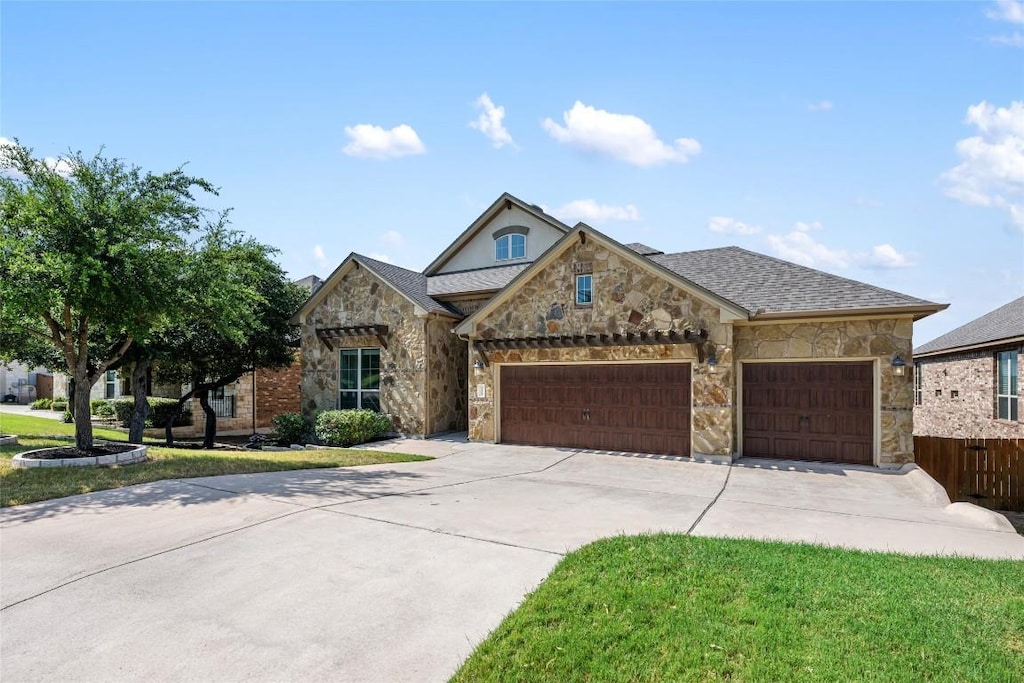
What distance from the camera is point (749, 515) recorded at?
24.7ft

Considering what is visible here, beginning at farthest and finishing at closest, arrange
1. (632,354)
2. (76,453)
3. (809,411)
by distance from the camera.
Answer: (632,354)
(809,411)
(76,453)

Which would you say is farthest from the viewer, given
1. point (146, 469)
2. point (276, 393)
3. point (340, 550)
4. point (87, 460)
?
point (276, 393)

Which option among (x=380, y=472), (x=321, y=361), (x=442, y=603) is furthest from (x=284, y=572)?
(x=321, y=361)

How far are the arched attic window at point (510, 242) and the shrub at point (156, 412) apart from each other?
46.2 ft

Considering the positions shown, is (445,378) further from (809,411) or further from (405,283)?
(809,411)

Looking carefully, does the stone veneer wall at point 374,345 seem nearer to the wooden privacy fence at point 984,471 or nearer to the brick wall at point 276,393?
the brick wall at point 276,393

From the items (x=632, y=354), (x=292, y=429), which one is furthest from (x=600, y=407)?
(x=292, y=429)

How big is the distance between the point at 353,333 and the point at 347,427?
330 centimetres

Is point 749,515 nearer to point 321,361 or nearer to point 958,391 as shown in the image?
point 321,361

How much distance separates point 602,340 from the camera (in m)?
13.5

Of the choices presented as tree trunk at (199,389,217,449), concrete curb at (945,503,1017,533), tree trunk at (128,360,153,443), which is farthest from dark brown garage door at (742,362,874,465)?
tree trunk at (128,360,153,443)

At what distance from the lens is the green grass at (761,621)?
354 cm

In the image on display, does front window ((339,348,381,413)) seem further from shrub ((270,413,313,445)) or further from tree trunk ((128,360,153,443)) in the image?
tree trunk ((128,360,153,443))

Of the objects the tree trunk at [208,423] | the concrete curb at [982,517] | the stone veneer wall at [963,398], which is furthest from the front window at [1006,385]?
the tree trunk at [208,423]
